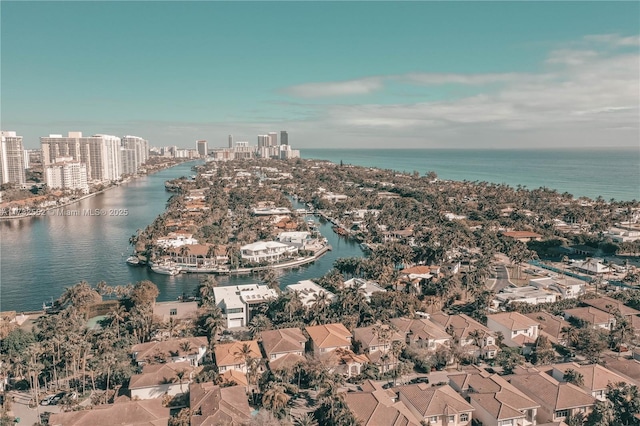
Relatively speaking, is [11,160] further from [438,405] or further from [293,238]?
[438,405]

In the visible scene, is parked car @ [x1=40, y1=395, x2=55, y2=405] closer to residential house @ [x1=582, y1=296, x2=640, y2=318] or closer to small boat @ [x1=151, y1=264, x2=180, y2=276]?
small boat @ [x1=151, y1=264, x2=180, y2=276]

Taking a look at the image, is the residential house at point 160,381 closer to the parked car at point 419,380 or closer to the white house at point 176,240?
the parked car at point 419,380

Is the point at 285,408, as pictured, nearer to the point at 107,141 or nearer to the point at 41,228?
the point at 41,228

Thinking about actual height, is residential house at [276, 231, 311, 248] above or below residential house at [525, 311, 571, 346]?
above

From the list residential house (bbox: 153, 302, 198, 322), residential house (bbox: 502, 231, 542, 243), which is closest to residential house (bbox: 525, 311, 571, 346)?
residential house (bbox: 153, 302, 198, 322)

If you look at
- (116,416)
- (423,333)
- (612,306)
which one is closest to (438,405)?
(423,333)

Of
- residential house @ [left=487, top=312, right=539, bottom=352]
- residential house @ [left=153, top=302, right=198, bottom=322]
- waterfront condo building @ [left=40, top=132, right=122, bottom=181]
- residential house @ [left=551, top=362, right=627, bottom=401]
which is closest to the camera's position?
residential house @ [left=551, top=362, right=627, bottom=401]

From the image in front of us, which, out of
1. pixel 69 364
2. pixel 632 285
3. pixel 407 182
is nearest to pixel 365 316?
pixel 69 364
